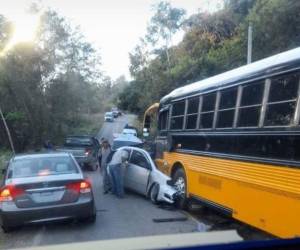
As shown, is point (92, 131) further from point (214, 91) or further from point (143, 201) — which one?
point (214, 91)

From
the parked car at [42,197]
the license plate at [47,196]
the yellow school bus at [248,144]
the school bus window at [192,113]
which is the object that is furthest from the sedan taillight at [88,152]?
the license plate at [47,196]

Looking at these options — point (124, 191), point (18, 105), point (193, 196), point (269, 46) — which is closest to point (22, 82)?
point (18, 105)

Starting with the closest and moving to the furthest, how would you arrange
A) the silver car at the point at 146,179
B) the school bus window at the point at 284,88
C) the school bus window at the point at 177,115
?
the school bus window at the point at 284,88
the school bus window at the point at 177,115
the silver car at the point at 146,179

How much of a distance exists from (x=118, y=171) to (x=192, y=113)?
403cm

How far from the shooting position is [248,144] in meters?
8.27

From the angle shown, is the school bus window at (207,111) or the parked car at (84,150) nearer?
the school bus window at (207,111)

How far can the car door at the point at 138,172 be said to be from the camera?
46.0 ft

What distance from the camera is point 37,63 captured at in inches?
1663

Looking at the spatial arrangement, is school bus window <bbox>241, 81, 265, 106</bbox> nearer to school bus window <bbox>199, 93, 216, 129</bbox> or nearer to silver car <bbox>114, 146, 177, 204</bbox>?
school bus window <bbox>199, 93, 216, 129</bbox>

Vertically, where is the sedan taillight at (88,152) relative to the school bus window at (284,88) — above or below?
below

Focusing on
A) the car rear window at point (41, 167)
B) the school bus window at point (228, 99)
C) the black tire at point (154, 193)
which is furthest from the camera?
the black tire at point (154, 193)

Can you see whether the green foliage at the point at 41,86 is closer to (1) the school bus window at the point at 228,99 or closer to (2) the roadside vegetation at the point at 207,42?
(2) the roadside vegetation at the point at 207,42

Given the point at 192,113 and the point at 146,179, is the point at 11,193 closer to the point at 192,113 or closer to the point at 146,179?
the point at 192,113

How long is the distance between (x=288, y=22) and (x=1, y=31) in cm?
2182
